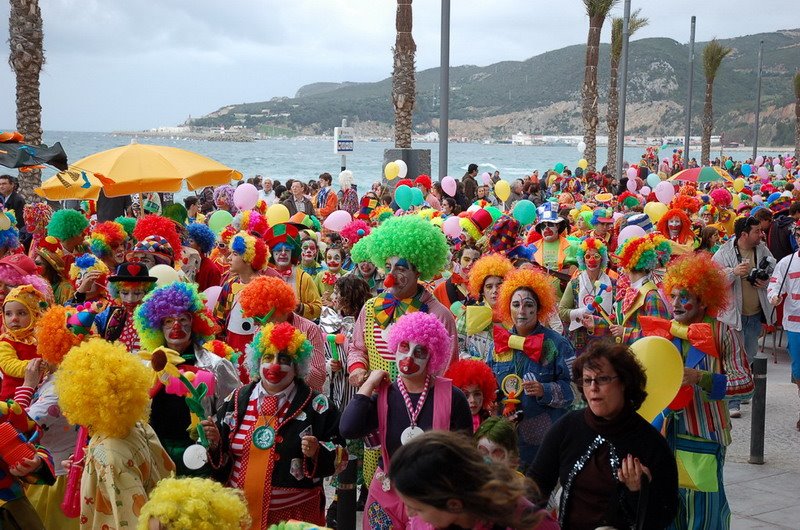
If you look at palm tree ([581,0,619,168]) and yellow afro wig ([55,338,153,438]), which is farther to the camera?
palm tree ([581,0,619,168])

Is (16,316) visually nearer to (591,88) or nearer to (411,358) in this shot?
(411,358)

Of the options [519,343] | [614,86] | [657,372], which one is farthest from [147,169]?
[614,86]

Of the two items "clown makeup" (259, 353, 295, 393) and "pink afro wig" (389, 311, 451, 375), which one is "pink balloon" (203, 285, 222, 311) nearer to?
"clown makeup" (259, 353, 295, 393)

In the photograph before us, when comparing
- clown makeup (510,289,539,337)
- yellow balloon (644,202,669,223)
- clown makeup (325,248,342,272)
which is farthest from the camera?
yellow balloon (644,202,669,223)

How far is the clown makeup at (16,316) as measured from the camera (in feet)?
21.2

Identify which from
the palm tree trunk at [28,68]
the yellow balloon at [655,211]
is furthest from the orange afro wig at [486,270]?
the palm tree trunk at [28,68]

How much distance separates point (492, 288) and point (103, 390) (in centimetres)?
383

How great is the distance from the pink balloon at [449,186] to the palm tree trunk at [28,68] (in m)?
7.53

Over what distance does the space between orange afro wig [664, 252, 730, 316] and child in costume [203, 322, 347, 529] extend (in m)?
2.54

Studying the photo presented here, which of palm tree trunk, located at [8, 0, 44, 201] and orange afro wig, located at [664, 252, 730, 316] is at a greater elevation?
palm tree trunk, located at [8, 0, 44, 201]

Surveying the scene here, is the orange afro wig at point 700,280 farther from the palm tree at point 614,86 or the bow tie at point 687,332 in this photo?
the palm tree at point 614,86

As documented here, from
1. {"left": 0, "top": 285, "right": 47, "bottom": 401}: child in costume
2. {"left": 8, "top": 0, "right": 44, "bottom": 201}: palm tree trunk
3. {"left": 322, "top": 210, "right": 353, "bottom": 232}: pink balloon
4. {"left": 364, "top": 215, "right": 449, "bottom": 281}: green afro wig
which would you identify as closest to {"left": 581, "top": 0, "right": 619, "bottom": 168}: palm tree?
{"left": 8, "top": 0, "right": 44, "bottom": 201}: palm tree trunk

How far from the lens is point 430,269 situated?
6.80m

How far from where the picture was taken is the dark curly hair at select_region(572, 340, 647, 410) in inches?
165
